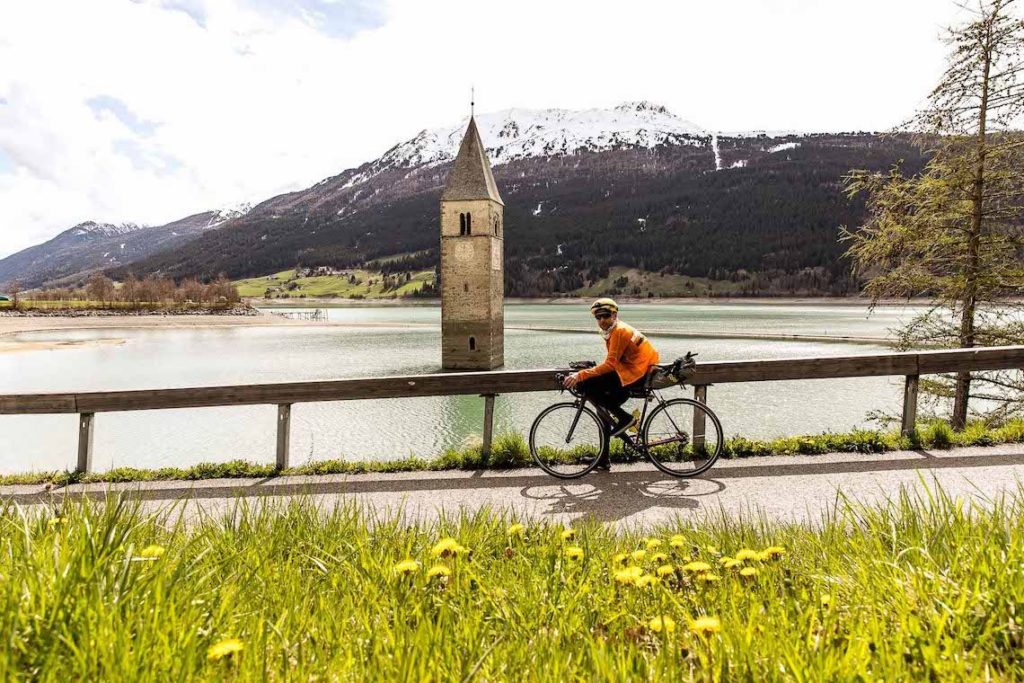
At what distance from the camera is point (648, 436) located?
21.9 feet

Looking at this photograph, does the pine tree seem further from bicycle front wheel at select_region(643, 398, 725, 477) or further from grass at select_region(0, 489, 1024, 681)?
grass at select_region(0, 489, 1024, 681)

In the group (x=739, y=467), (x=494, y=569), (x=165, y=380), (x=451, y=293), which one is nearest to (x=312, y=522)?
(x=494, y=569)

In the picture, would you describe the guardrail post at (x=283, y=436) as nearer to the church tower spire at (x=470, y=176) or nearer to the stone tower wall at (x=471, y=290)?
the stone tower wall at (x=471, y=290)

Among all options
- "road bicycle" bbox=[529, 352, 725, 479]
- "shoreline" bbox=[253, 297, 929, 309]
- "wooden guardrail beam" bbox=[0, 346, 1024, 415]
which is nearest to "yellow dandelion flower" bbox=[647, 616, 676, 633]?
"road bicycle" bbox=[529, 352, 725, 479]

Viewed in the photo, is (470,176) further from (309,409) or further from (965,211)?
(965,211)

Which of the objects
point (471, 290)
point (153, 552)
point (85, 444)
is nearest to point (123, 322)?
point (471, 290)

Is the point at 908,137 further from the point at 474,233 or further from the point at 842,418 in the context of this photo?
the point at 474,233

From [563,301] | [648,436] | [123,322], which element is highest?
[648,436]

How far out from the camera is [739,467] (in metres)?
6.68

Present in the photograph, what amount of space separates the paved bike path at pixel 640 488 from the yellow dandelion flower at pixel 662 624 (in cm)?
269

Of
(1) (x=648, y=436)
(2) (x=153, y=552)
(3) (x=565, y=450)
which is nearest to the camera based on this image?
(2) (x=153, y=552)

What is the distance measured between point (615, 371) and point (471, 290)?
159 feet

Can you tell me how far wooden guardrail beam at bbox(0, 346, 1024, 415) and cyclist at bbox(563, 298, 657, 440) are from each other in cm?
72

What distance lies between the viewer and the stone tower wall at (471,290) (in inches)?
2088
